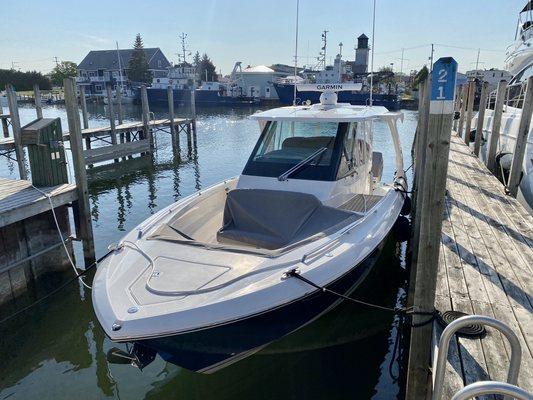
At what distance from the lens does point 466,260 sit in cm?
484

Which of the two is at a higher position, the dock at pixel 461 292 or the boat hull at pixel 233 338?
the dock at pixel 461 292

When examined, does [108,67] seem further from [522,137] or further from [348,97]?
[522,137]

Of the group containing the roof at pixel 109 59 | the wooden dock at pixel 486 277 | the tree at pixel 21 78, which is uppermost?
the roof at pixel 109 59

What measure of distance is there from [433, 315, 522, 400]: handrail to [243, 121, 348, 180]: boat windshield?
3392 mm

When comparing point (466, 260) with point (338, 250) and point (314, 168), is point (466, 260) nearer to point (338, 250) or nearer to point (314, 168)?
point (338, 250)

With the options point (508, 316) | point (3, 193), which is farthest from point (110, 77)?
point (508, 316)

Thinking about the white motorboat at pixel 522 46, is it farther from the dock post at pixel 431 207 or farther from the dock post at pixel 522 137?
the dock post at pixel 431 207

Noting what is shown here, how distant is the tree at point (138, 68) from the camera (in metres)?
73.6

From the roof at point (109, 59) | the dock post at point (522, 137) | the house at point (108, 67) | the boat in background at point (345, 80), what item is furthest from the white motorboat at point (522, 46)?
the roof at point (109, 59)

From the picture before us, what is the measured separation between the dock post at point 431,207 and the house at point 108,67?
74107 mm

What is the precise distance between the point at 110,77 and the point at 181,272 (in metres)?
78.1

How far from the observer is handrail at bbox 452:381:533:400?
1.93 m

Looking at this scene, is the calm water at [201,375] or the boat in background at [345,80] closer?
the calm water at [201,375]

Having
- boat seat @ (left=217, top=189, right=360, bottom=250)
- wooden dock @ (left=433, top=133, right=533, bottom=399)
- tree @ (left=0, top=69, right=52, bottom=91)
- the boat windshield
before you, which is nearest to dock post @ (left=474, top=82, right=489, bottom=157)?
wooden dock @ (left=433, top=133, right=533, bottom=399)
